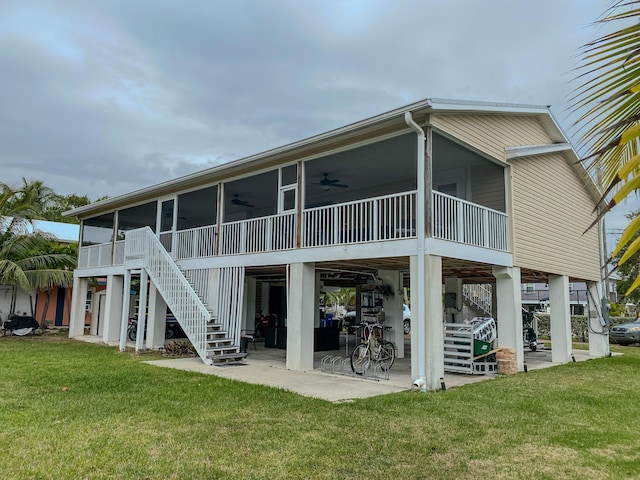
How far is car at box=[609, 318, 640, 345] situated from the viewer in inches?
795

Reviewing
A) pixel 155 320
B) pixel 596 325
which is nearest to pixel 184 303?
pixel 155 320

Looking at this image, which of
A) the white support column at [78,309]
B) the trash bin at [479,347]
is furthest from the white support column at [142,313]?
the trash bin at [479,347]

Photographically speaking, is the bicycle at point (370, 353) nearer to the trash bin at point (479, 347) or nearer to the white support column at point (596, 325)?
the trash bin at point (479, 347)

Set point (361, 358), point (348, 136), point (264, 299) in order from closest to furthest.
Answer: point (348, 136) → point (361, 358) → point (264, 299)

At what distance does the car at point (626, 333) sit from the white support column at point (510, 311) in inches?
497

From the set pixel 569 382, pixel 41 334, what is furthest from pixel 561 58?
pixel 41 334

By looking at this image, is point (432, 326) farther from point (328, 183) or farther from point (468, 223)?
point (328, 183)

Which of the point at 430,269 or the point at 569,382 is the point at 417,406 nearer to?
the point at 430,269

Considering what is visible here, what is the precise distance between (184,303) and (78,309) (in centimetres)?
897

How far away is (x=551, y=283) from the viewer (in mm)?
13859

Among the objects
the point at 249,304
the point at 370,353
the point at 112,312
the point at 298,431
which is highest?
the point at 249,304

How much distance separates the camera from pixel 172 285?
13188 mm

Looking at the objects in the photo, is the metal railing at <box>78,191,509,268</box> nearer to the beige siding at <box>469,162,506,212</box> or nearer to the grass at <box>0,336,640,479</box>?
the beige siding at <box>469,162,506,212</box>

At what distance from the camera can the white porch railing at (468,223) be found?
9477 mm
